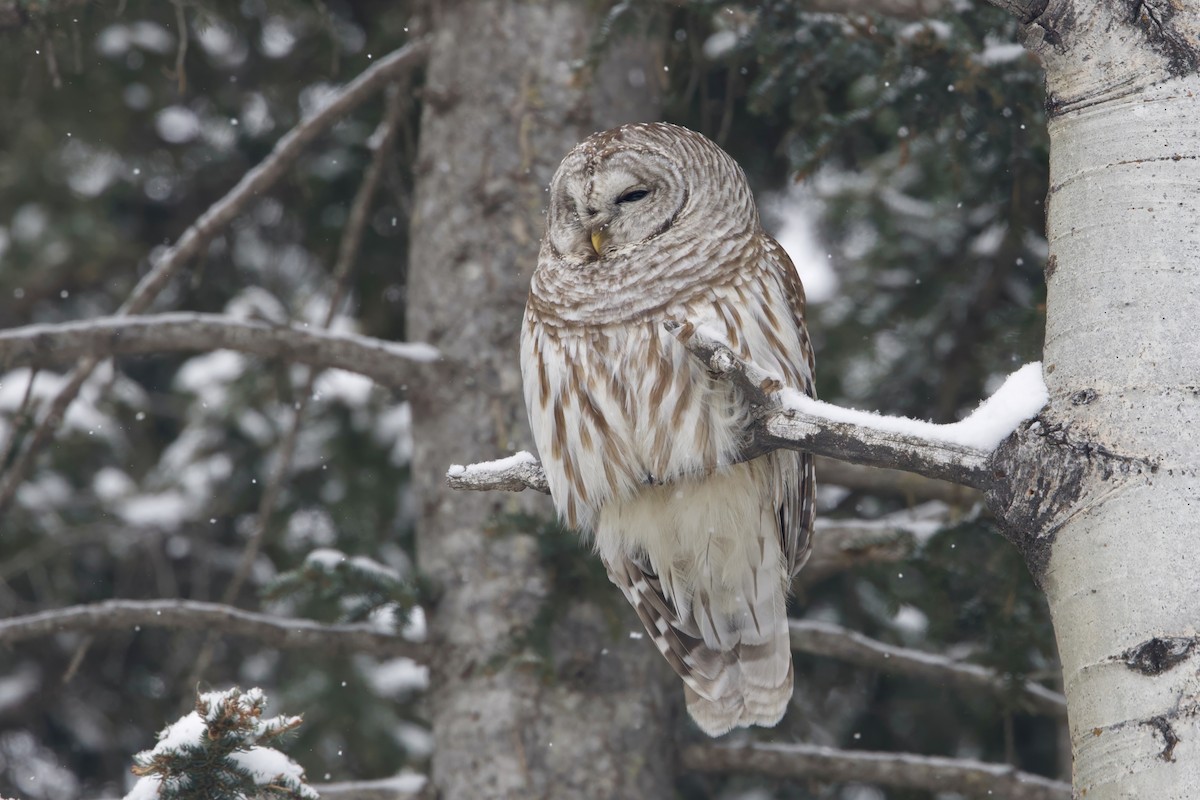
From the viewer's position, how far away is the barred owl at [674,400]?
348 centimetres

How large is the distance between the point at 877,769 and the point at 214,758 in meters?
2.46

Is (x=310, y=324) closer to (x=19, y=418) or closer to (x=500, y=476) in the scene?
(x=19, y=418)

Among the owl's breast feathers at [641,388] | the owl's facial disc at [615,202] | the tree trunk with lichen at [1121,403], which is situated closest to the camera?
the tree trunk with lichen at [1121,403]

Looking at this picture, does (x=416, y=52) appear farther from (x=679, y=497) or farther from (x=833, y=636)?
(x=833, y=636)

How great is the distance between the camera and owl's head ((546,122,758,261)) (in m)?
3.72

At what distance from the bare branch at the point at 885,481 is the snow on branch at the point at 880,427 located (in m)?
1.94

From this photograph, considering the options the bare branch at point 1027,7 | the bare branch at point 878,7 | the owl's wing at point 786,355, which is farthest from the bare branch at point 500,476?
the bare branch at point 878,7

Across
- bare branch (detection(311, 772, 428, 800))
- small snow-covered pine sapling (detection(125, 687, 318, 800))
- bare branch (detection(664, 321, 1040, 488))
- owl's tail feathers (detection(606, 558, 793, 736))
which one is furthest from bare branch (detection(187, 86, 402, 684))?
bare branch (detection(664, 321, 1040, 488))

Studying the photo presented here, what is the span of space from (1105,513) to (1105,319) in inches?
12.3

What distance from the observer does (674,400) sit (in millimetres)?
3387

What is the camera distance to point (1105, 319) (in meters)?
2.21

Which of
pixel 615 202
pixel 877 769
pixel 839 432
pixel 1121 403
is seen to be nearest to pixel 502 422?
pixel 615 202

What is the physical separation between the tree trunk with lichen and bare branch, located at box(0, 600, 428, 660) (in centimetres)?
240

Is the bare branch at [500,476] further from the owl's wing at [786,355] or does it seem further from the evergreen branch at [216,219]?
the evergreen branch at [216,219]
